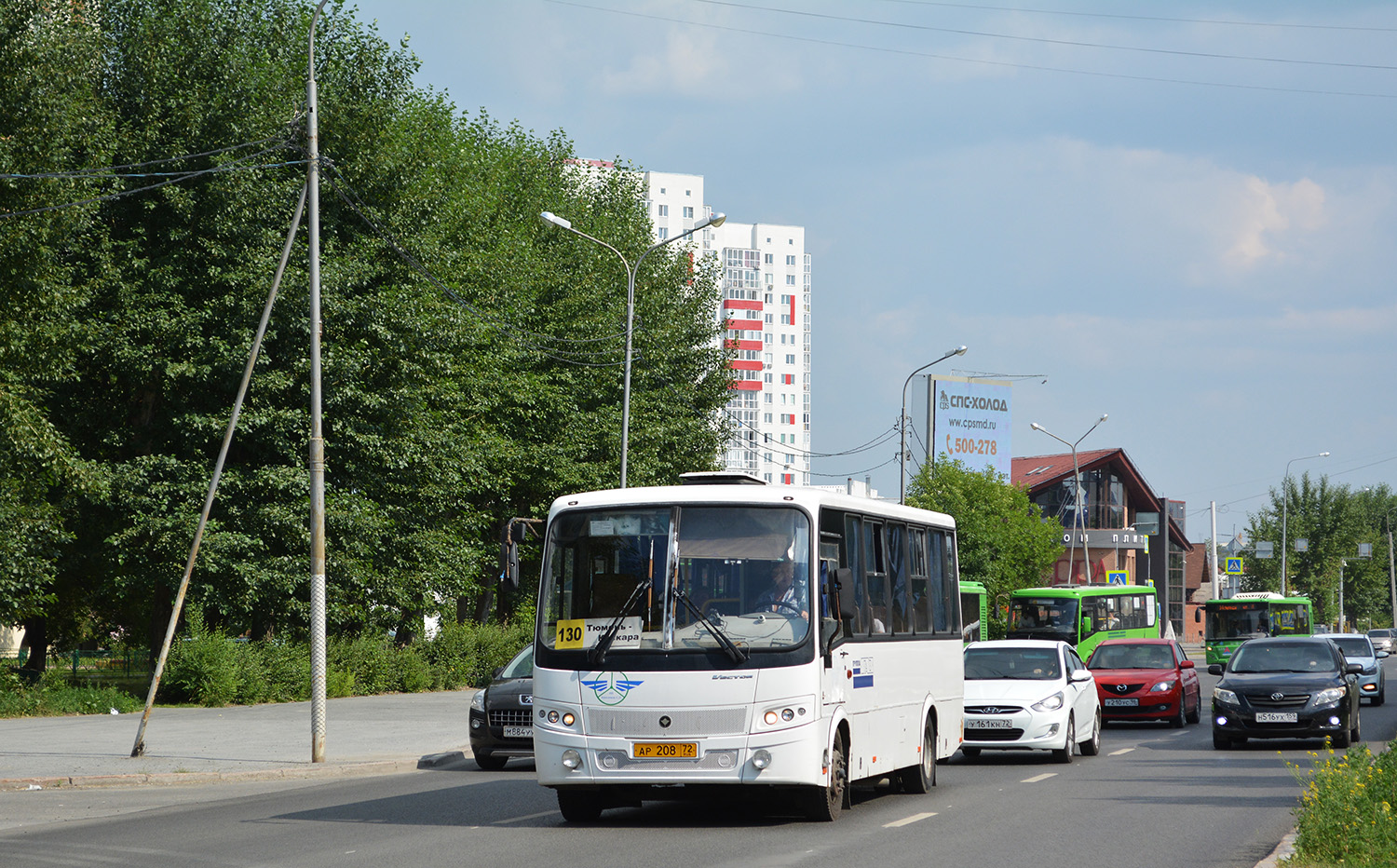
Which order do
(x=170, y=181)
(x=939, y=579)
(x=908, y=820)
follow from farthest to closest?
(x=170, y=181) → (x=939, y=579) → (x=908, y=820)

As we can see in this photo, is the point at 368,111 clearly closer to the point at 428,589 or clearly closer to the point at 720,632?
the point at 428,589

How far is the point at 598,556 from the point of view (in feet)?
42.4

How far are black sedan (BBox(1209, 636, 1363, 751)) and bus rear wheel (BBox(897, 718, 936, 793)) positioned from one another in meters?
6.40

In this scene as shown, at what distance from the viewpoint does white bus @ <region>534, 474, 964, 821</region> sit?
40.0ft

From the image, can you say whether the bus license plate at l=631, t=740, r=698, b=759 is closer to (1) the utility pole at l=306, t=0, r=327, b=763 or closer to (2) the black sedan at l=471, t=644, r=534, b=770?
(2) the black sedan at l=471, t=644, r=534, b=770

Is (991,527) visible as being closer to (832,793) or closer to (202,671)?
(202,671)

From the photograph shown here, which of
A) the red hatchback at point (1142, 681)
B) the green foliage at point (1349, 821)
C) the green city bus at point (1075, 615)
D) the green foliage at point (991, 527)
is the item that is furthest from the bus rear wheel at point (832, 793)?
the green foliage at point (991, 527)

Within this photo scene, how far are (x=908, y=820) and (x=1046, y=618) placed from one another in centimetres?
3324

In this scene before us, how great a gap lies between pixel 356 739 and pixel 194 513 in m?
8.17

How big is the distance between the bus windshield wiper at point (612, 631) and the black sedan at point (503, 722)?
664 centimetres

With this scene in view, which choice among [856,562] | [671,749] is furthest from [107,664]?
[671,749]

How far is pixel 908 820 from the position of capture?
43.3 ft

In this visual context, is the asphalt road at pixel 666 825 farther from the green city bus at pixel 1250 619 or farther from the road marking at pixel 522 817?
the green city bus at pixel 1250 619

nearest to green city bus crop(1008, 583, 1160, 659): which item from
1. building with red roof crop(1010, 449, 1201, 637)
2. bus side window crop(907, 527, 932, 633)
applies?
bus side window crop(907, 527, 932, 633)
